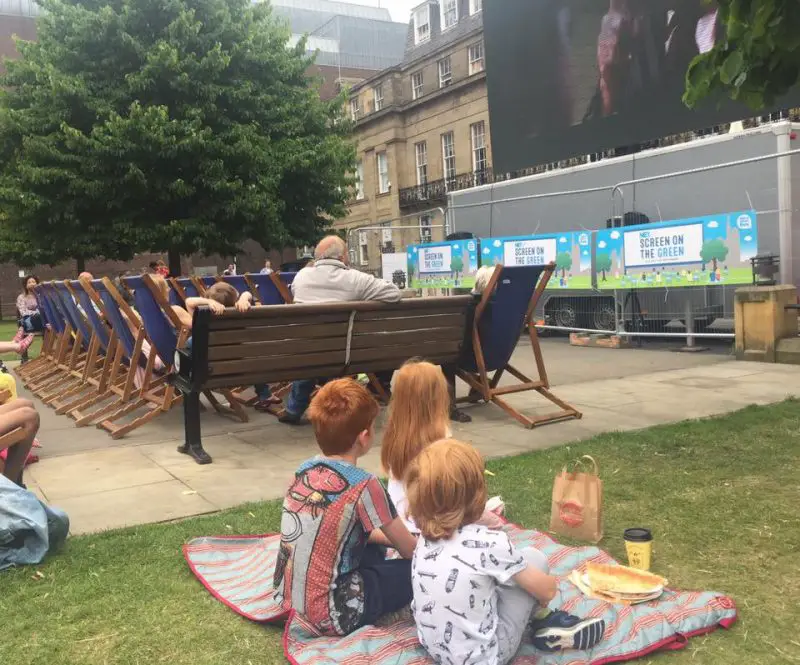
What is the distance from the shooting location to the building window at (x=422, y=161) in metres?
40.7

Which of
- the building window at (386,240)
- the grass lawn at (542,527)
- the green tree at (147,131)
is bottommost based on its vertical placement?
the grass lawn at (542,527)

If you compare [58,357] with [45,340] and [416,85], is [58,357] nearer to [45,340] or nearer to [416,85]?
[45,340]

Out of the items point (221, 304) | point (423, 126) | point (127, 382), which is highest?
point (423, 126)

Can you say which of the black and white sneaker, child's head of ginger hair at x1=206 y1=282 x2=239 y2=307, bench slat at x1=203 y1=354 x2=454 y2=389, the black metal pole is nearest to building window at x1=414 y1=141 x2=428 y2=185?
child's head of ginger hair at x1=206 y1=282 x2=239 y2=307

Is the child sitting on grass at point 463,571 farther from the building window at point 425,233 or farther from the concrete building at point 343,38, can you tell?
the concrete building at point 343,38

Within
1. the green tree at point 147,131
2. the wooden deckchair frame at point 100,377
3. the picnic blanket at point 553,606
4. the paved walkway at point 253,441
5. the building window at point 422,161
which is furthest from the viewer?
the building window at point 422,161

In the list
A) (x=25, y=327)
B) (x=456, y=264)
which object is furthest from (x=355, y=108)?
(x=25, y=327)

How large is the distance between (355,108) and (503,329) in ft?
138

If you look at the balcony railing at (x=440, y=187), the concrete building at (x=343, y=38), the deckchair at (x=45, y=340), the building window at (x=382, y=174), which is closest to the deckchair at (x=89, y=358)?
the deckchair at (x=45, y=340)

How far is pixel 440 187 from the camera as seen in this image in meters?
39.0

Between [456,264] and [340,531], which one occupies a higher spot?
[456,264]

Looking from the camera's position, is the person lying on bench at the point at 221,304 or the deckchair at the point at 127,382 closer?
the person lying on bench at the point at 221,304

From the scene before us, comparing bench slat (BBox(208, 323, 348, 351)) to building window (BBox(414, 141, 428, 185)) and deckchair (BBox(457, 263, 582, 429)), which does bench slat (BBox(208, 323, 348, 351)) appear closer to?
deckchair (BBox(457, 263, 582, 429))

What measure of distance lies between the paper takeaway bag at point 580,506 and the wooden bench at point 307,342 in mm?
2512
